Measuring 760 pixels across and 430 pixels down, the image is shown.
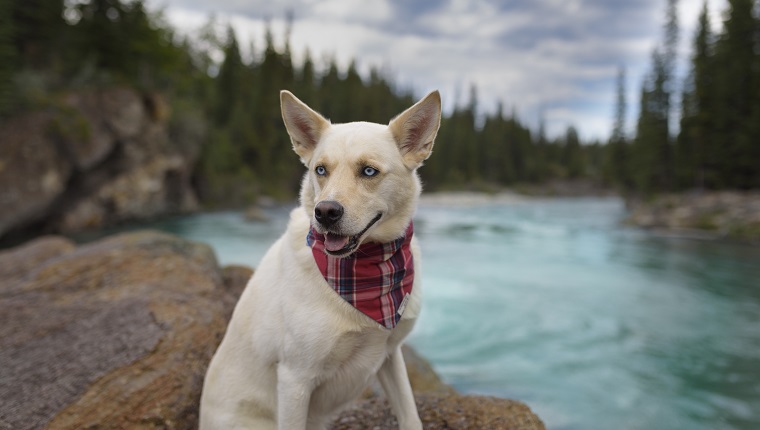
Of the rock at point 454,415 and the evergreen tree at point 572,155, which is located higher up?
the evergreen tree at point 572,155

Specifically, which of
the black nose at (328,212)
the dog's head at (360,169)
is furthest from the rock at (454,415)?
the black nose at (328,212)

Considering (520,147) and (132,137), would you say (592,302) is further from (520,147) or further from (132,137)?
(520,147)

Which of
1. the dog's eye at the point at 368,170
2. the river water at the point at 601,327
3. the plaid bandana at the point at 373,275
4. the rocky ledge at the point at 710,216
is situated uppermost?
the dog's eye at the point at 368,170

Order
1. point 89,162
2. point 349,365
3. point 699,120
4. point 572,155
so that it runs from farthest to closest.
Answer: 1. point 572,155
2. point 699,120
3. point 89,162
4. point 349,365

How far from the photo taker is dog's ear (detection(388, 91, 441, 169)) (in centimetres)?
239

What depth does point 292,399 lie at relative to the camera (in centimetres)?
230

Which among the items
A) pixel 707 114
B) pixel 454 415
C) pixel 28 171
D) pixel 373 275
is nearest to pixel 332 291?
pixel 373 275

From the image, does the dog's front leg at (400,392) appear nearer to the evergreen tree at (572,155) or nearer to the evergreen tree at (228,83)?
the evergreen tree at (228,83)

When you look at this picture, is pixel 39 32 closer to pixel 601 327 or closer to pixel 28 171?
pixel 28 171

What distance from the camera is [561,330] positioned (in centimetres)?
1026

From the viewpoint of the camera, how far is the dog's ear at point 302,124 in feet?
8.02

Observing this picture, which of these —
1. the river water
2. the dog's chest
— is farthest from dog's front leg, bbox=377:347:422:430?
the river water

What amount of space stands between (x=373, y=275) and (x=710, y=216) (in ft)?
93.2

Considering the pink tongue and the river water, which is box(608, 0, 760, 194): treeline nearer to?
the river water
